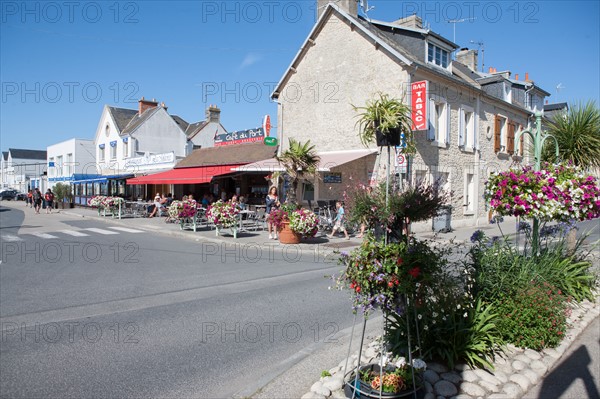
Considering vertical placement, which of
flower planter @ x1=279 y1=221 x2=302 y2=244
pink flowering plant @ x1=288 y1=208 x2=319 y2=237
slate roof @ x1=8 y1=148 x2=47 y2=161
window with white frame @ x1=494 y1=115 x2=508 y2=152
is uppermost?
slate roof @ x1=8 y1=148 x2=47 y2=161

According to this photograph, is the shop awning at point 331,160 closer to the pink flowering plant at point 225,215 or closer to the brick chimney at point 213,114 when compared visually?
the pink flowering plant at point 225,215

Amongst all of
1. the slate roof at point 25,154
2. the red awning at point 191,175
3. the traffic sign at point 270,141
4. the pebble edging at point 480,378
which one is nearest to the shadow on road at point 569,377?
the pebble edging at point 480,378

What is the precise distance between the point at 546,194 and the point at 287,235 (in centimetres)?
873

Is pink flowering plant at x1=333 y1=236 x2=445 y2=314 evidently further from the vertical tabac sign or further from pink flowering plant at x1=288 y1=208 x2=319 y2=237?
the vertical tabac sign

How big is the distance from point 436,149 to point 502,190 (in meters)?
12.4

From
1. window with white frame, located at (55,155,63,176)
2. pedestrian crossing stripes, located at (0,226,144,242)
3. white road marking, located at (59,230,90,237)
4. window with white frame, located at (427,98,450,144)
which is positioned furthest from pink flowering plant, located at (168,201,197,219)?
window with white frame, located at (55,155,63,176)

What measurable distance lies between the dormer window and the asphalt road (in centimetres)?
1143

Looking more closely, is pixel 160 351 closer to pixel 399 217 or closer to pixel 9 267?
pixel 399 217

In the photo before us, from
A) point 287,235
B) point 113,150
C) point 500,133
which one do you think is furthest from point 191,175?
point 113,150

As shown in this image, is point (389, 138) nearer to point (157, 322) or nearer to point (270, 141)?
point (157, 322)

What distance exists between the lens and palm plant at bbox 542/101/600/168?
27.4 feet

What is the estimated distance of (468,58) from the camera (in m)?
25.9

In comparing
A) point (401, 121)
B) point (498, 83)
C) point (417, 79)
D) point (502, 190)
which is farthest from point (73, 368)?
point (498, 83)

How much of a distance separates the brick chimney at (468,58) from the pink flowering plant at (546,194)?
74.3ft
